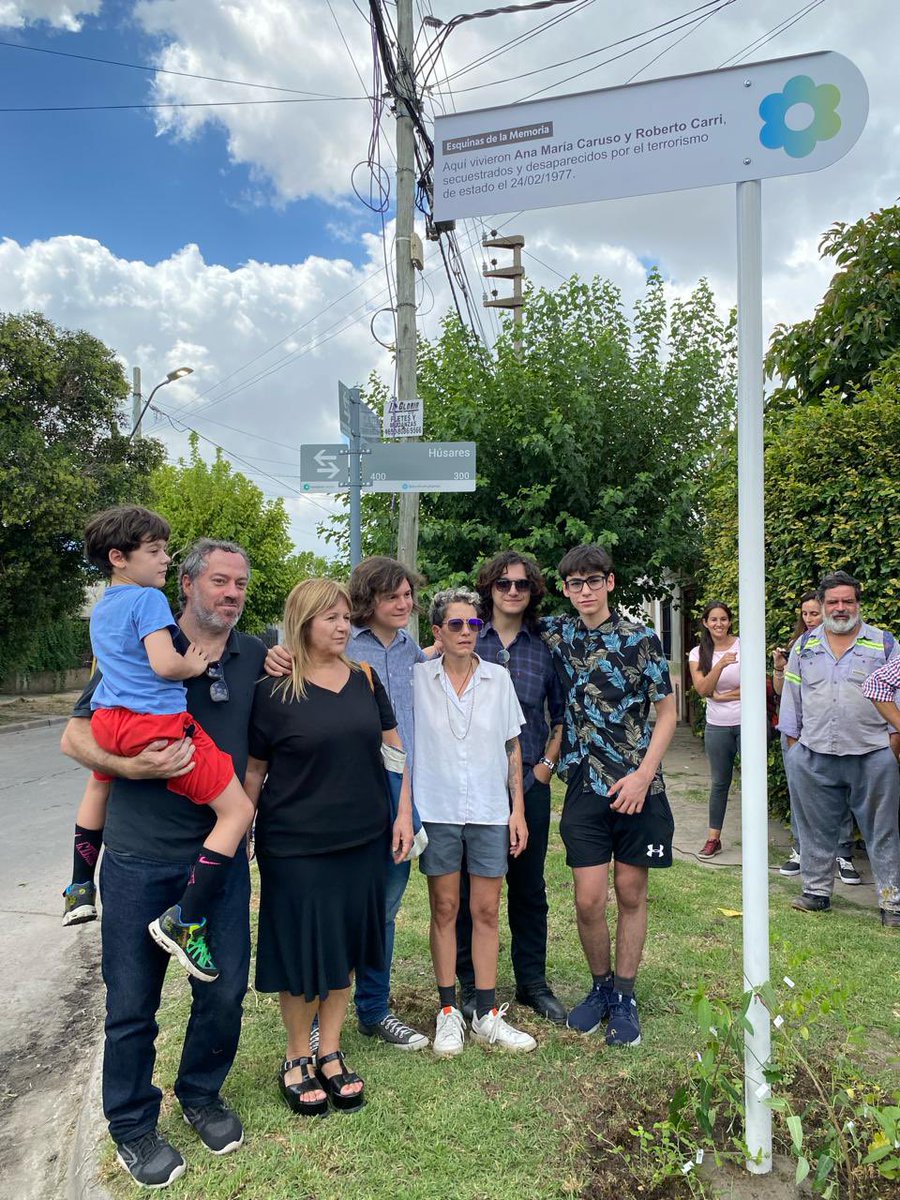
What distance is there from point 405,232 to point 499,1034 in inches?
294

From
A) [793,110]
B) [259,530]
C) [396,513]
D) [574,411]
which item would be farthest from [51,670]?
[793,110]

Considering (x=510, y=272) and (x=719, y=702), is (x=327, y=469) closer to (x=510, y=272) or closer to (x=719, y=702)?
(x=719, y=702)

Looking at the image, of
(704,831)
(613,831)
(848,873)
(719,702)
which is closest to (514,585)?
(613,831)

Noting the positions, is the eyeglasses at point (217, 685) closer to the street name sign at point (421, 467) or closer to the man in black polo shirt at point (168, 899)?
the man in black polo shirt at point (168, 899)

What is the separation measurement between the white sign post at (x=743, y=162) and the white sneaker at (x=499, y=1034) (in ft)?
3.51

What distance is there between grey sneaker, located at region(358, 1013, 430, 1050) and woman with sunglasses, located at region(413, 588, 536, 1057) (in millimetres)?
84

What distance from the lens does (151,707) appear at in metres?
2.68

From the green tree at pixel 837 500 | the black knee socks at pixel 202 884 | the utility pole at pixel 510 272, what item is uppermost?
the utility pole at pixel 510 272

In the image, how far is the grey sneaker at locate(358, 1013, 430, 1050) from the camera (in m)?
3.52

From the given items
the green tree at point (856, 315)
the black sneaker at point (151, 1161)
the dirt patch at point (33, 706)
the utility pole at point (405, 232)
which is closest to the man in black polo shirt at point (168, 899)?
the black sneaker at point (151, 1161)

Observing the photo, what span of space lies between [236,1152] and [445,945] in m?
1.06

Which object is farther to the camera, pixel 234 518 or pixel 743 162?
pixel 234 518

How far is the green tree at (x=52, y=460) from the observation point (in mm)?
15133

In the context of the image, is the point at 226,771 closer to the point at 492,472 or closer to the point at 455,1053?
the point at 455,1053
